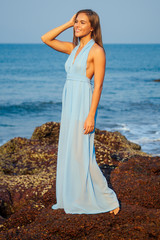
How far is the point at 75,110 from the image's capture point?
420 centimetres

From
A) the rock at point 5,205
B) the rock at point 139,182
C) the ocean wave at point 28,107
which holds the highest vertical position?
the rock at point 139,182

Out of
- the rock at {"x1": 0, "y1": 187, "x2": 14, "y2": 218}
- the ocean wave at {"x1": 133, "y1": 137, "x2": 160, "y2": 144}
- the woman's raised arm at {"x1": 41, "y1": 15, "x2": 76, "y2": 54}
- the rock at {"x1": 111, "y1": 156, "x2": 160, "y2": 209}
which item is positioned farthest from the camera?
the ocean wave at {"x1": 133, "y1": 137, "x2": 160, "y2": 144}

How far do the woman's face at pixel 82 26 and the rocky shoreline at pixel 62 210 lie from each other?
7.14 ft

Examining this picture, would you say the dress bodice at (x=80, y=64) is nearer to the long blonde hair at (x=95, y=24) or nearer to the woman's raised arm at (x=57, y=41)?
the long blonde hair at (x=95, y=24)

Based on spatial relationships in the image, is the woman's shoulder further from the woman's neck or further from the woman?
the woman's neck

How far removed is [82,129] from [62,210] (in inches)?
41.3

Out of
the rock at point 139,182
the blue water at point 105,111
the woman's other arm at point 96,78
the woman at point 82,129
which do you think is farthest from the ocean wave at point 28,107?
the woman's other arm at point 96,78

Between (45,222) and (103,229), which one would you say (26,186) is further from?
(103,229)

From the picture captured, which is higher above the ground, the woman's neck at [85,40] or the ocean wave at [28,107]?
the woman's neck at [85,40]

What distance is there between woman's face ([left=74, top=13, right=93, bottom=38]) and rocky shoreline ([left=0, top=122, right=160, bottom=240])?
2.18m

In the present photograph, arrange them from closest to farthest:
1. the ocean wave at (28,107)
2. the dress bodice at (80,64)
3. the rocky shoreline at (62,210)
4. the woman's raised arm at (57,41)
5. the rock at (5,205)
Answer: the rocky shoreline at (62,210)
the dress bodice at (80,64)
the woman's raised arm at (57,41)
the rock at (5,205)
the ocean wave at (28,107)

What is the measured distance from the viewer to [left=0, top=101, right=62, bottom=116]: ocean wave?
2225cm

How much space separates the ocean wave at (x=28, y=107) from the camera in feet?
73.0

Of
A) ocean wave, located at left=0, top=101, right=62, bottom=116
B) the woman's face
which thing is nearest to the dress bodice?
the woman's face
